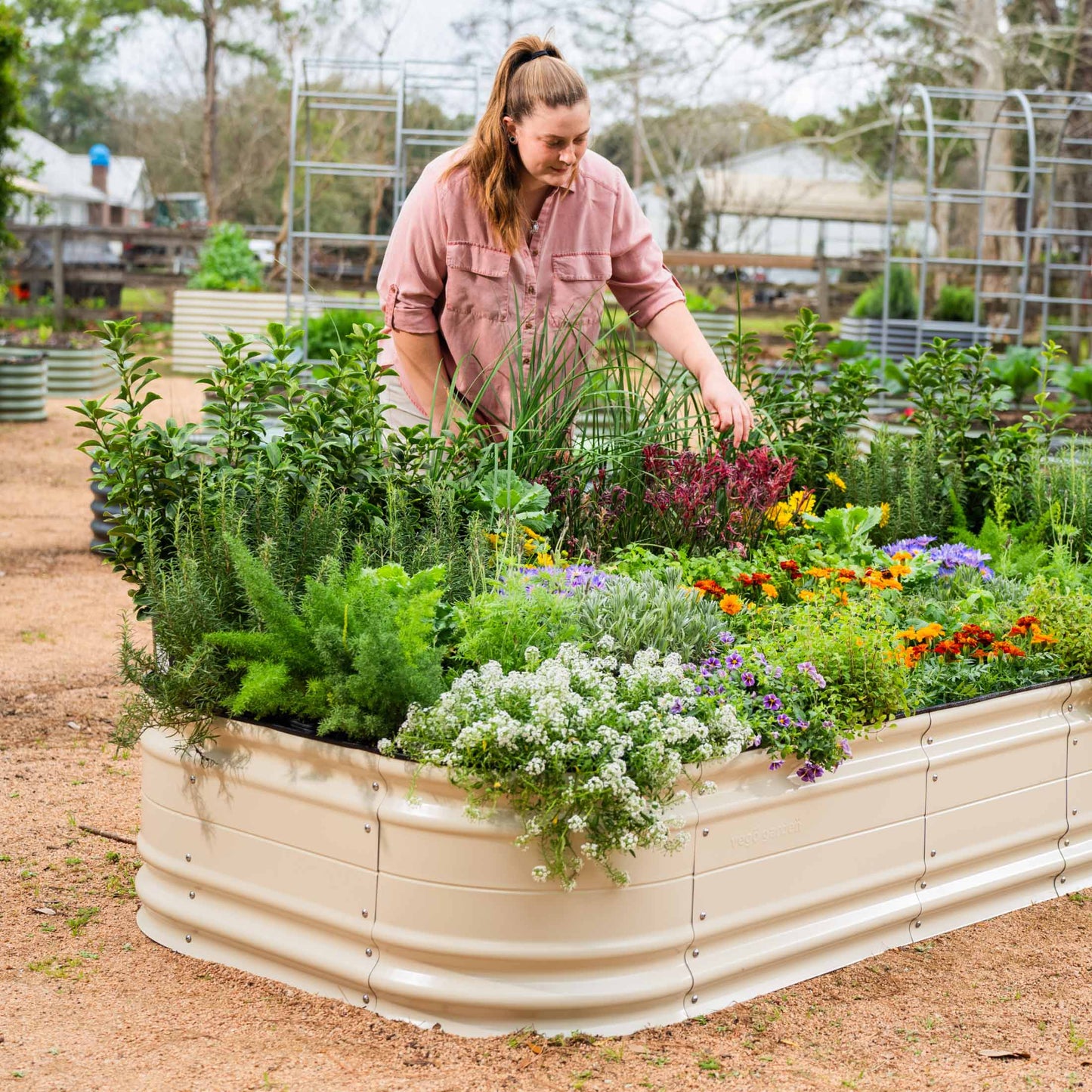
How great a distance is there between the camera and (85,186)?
37500 millimetres

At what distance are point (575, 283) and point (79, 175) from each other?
39646 millimetres

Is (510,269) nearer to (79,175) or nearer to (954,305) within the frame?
(954,305)

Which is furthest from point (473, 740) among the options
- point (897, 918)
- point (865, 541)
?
point (865, 541)

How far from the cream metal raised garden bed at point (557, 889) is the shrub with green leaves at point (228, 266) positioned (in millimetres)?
12841

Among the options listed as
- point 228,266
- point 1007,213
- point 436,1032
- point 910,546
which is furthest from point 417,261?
point 1007,213

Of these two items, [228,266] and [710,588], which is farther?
[228,266]

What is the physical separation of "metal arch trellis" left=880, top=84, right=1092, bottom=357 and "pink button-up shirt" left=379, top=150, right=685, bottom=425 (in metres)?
6.86

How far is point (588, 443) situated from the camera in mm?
3654

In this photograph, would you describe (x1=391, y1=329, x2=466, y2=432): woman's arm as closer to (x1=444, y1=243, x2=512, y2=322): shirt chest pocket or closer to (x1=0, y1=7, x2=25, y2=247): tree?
(x1=444, y1=243, x2=512, y2=322): shirt chest pocket

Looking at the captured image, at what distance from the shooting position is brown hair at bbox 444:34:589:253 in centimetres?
283

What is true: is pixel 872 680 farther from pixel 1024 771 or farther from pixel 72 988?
pixel 72 988

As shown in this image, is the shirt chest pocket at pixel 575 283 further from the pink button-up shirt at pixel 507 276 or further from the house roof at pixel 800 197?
the house roof at pixel 800 197

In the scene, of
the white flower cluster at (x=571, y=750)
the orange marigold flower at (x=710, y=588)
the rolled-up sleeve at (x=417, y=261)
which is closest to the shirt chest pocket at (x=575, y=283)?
the rolled-up sleeve at (x=417, y=261)

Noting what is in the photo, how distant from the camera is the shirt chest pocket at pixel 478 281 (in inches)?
126
